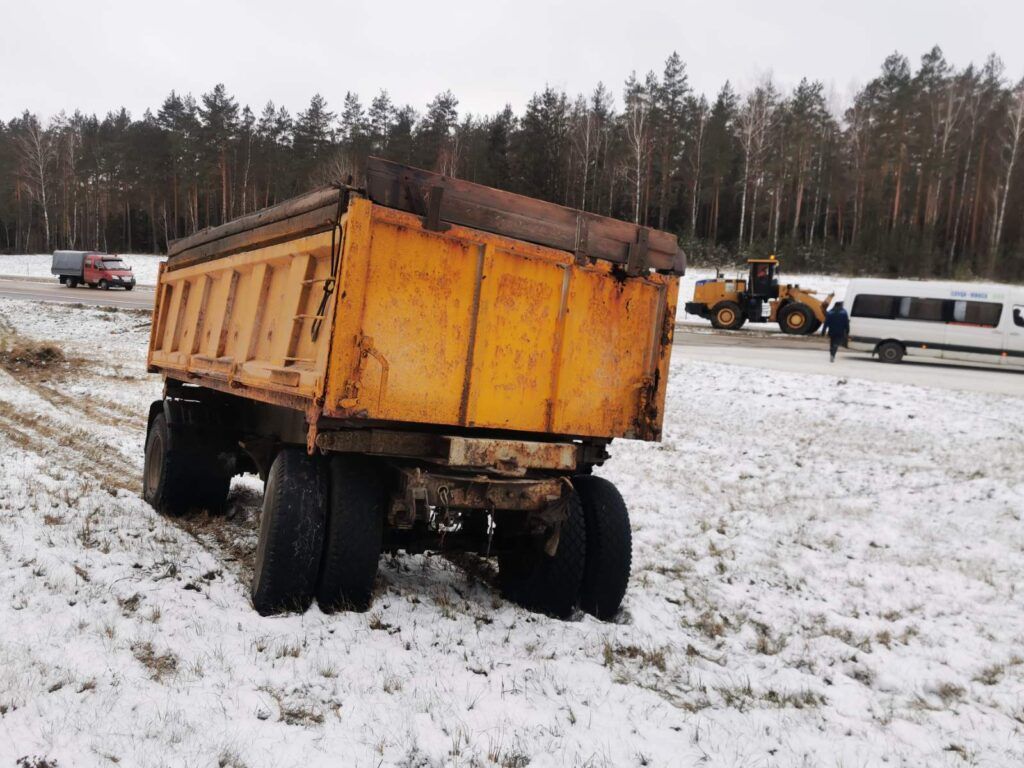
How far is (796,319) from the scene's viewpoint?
28.1m

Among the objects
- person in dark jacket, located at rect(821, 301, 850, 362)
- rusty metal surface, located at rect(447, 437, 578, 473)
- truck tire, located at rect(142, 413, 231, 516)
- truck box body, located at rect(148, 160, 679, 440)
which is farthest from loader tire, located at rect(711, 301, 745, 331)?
rusty metal surface, located at rect(447, 437, 578, 473)

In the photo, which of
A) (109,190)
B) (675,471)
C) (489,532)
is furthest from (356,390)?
(109,190)

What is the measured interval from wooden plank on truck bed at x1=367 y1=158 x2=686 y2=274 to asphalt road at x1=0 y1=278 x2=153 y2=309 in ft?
86.7

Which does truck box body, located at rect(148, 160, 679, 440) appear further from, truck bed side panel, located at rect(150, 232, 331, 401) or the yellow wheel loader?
the yellow wheel loader

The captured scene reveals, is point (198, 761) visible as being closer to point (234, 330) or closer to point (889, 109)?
point (234, 330)

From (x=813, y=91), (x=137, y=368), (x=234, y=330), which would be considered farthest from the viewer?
(x=813, y=91)

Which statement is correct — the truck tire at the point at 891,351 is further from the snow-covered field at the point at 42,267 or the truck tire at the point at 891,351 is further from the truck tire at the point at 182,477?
the snow-covered field at the point at 42,267

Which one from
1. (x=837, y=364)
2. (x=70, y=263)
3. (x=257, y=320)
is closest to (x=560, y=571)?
(x=257, y=320)

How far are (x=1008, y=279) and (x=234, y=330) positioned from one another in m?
45.0

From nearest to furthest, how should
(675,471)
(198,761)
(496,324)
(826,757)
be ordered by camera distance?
(198,761) → (826,757) → (496,324) → (675,471)

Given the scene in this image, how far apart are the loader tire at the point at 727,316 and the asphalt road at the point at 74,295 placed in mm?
20748

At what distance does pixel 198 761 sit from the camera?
2938 mm

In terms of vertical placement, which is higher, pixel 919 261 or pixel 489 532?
pixel 919 261

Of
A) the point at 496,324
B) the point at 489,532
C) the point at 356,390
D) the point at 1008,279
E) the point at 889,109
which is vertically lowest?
the point at 489,532
